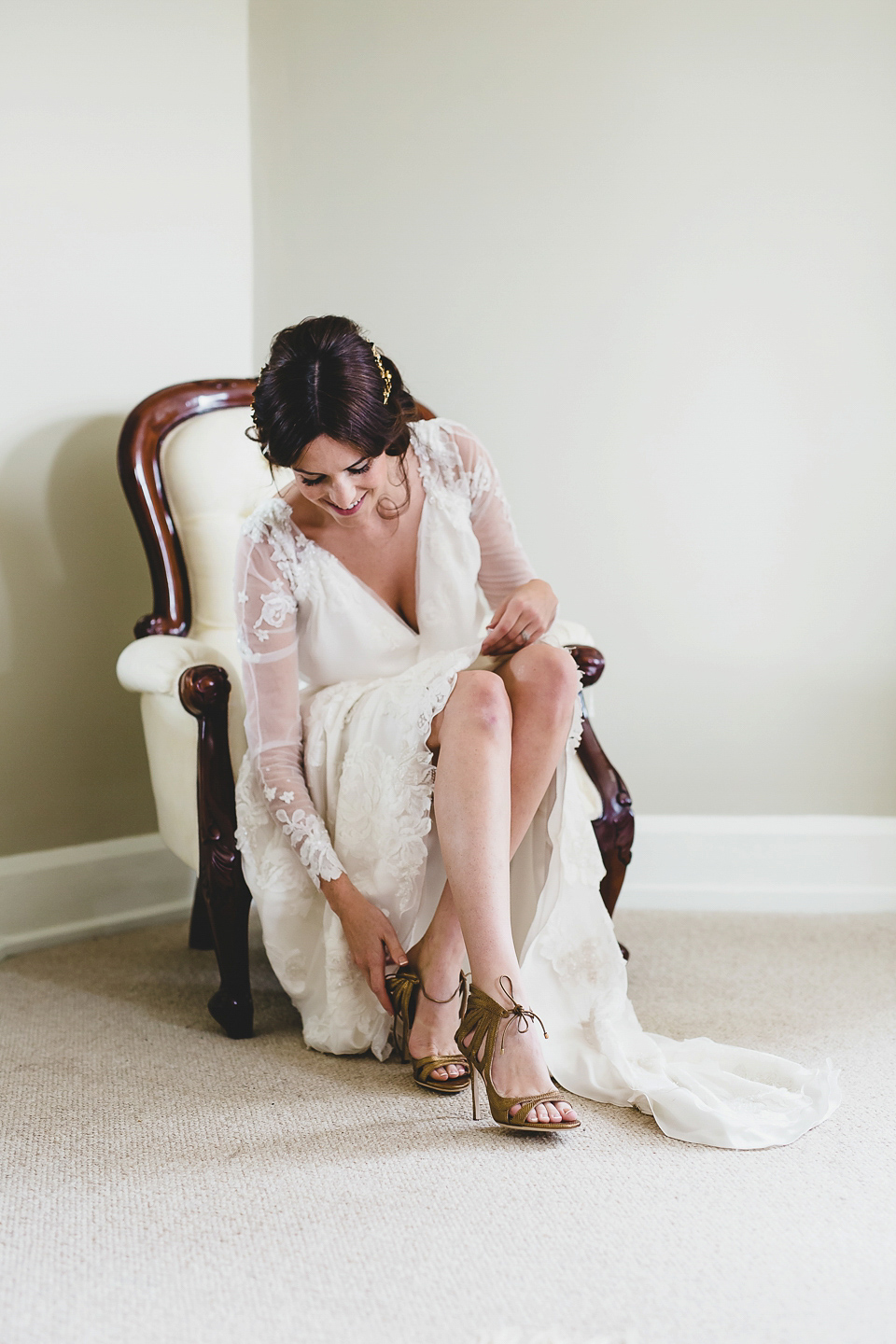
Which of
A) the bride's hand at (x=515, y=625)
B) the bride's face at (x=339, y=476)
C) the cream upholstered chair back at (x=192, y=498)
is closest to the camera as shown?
the bride's face at (x=339, y=476)

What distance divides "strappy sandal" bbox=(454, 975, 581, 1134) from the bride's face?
68cm

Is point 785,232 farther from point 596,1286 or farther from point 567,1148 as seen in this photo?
point 596,1286

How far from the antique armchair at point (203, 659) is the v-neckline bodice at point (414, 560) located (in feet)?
0.33

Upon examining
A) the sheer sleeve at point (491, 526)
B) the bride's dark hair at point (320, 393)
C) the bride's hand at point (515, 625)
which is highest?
the bride's dark hair at point (320, 393)

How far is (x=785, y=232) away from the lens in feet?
7.52

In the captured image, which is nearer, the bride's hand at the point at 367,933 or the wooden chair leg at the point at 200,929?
the bride's hand at the point at 367,933

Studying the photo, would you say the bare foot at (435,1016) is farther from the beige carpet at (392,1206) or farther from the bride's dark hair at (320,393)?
the bride's dark hair at (320,393)

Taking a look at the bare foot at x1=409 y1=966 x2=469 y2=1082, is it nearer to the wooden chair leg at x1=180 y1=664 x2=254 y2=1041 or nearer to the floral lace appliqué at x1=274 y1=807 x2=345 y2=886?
the floral lace appliqué at x1=274 y1=807 x2=345 y2=886

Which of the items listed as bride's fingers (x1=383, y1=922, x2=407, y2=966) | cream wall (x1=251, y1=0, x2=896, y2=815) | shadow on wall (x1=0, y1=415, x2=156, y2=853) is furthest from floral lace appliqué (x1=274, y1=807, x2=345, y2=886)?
→ cream wall (x1=251, y1=0, x2=896, y2=815)

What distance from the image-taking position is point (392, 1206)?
3.92 ft

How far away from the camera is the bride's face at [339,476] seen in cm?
146

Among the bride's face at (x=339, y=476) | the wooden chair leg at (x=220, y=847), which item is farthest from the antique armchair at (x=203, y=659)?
the bride's face at (x=339, y=476)

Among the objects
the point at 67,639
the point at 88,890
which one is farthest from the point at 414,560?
the point at 88,890

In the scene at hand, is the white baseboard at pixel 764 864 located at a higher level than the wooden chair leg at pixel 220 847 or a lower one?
lower
